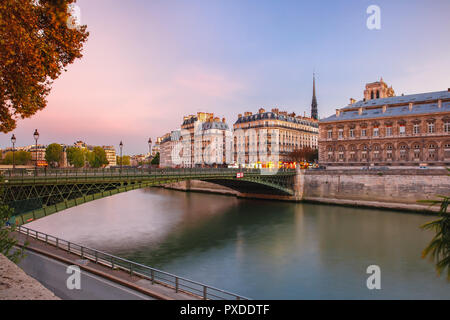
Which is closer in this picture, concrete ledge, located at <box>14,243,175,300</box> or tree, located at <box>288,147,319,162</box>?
concrete ledge, located at <box>14,243,175,300</box>

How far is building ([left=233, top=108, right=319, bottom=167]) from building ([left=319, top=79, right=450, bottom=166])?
22.8m

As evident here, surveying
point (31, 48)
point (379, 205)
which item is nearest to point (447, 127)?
point (379, 205)

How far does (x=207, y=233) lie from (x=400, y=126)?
123ft

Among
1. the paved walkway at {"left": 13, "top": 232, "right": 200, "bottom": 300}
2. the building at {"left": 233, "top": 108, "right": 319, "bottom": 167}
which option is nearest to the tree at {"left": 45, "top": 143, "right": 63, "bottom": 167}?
the building at {"left": 233, "top": 108, "right": 319, "bottom": 167}

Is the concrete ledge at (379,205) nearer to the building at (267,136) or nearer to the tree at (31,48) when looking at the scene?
the building at (267,136)

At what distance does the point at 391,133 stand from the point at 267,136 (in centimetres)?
3462

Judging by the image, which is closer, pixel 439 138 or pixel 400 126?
pixel 439 138

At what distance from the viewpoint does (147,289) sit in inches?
448

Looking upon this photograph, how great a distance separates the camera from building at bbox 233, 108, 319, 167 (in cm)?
8250

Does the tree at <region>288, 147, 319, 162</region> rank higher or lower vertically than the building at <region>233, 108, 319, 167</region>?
lower

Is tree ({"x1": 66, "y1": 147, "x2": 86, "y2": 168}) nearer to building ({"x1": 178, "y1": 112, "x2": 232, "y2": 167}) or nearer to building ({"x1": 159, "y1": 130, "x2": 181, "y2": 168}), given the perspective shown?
building ({"x1": 159, "y1": 130, "x2": 181, "y2": 168})

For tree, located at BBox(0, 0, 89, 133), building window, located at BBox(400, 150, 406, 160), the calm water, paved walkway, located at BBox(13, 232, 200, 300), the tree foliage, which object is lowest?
the calm water
